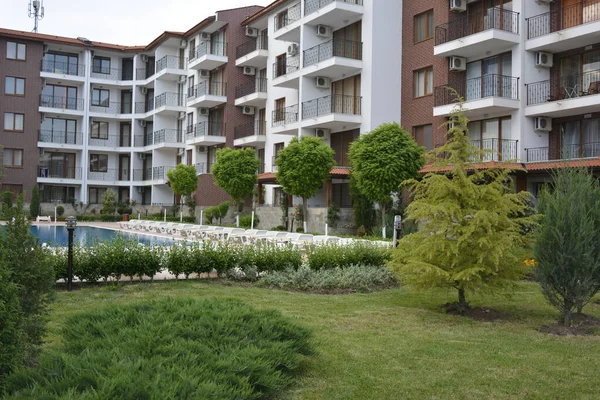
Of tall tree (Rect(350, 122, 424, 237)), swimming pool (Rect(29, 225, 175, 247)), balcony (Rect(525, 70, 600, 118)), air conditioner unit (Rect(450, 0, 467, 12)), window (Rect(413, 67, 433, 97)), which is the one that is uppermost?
air conditioner unit (Rect(450, 0, 467, 12))

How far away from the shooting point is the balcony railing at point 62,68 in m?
50.4

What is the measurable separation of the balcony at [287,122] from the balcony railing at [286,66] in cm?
217

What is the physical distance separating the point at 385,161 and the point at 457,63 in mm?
6596

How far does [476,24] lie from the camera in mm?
27062

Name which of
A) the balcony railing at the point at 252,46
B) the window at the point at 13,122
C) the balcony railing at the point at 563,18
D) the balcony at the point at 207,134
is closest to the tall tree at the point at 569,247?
the balcony railing at the point at 563,18

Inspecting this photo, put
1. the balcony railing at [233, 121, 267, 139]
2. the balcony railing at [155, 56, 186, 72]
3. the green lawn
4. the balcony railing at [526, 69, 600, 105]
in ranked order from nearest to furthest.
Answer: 1. the green lawn
2. the balcony railing at [526, 69, 600, 105]
3. the balcony railing at [233, 121, 267, 139]
4. the balcony railing at [155, 56, 186, 72]

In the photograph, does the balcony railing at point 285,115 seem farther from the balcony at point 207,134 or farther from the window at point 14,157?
the window at point 14,157

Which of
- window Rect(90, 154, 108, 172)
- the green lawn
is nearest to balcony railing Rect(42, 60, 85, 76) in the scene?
window Rect(90, 154, 108, 172)

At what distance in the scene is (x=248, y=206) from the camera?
A: 135 feet

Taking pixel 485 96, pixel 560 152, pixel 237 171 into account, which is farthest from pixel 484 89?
pixel 237 171

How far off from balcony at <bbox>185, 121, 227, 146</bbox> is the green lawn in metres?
31.7

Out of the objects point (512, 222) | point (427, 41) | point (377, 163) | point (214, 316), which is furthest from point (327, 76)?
point (214, 316)

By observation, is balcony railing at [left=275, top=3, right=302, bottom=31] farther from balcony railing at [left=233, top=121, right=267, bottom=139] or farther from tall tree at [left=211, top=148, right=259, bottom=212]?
tall tree at [left=211, top=148, right=259, bottom=212]

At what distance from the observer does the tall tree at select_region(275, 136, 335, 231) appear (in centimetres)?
2753
